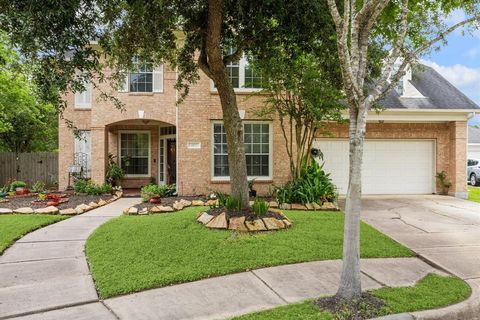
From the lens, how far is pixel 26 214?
9.50 metres

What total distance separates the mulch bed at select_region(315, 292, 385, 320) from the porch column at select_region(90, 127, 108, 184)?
1135 cm

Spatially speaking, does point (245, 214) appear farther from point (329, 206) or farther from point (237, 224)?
point (329, 206)

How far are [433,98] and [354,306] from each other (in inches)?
497

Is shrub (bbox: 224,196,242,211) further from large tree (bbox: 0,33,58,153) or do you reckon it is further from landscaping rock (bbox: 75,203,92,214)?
large tree (bbox: 0,33,58,153)

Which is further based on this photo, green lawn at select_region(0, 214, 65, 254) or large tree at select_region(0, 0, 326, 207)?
green lawn at select_region(0, 214, 65, 254)

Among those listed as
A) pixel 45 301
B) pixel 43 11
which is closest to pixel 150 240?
pixel 45 301

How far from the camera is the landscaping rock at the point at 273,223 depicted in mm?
7223

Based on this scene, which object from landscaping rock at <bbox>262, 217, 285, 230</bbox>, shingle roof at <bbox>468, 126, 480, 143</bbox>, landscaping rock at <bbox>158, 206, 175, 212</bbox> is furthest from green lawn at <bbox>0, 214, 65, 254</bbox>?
shingle roof at <bbox>468, 126, 480, 143</bbox>

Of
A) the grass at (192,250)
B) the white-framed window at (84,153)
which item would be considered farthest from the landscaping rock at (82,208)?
the white-framed window at (84,153)

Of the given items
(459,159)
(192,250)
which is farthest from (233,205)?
(459,159)

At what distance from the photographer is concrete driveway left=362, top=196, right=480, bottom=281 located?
235 inches

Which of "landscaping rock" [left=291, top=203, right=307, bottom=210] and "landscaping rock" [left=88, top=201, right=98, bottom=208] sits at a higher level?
"landscaping rock" [left=291, top=203, right=307, bottom=210]

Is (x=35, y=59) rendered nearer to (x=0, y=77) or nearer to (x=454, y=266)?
(x=454, y=266)

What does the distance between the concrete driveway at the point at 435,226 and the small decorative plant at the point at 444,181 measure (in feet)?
2.61
